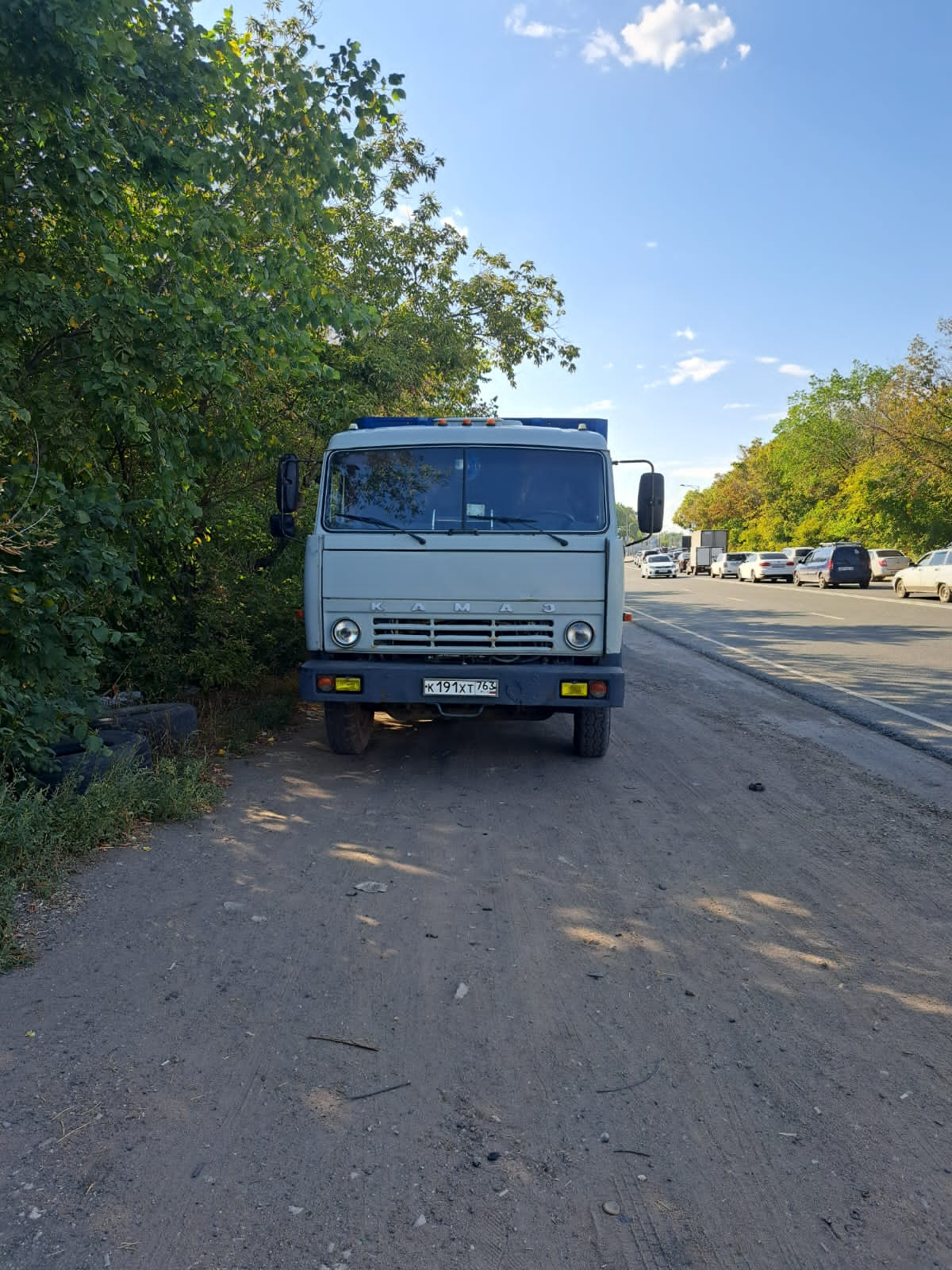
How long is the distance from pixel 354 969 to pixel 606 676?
315cm

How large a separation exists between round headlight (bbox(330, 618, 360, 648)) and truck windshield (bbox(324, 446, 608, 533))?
2.37 feet

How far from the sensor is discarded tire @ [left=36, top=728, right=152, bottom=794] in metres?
5.26

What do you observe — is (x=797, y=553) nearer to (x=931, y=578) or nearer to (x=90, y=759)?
(x=931, y=578)

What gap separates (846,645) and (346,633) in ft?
37.7

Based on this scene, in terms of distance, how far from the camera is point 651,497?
24.1ft

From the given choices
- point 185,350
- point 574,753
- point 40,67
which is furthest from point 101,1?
point 574,753

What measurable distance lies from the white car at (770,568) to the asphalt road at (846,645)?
1373 cm

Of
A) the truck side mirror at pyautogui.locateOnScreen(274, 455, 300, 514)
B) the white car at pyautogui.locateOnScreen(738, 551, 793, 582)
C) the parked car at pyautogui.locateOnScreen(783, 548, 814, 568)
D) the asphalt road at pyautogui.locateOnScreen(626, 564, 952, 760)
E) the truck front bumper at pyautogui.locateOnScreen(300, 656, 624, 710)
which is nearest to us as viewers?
the truck front bumper at pyautogui.locateOnScreen(300, 656, 624, 710)

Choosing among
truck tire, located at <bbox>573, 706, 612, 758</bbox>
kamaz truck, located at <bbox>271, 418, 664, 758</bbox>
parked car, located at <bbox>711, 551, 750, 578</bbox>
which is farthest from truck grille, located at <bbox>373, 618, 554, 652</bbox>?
parked car, located at <bbox>711, 551, 750, 578</bbox>

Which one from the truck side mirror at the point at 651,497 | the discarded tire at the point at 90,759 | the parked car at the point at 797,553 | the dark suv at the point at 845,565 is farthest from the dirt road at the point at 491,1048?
the parked car at the point at 797,553

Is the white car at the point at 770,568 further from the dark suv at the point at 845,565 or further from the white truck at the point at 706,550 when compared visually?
the white truck at the point at 706,550

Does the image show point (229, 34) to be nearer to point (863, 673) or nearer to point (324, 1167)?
point (324, 1167)

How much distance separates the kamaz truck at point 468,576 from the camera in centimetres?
632

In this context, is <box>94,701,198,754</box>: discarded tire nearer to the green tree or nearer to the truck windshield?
the green tree
